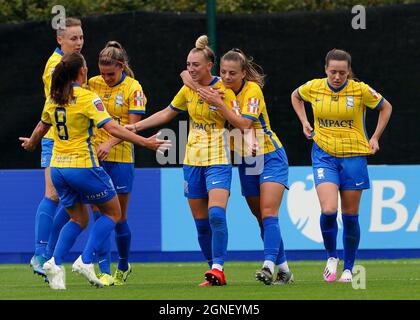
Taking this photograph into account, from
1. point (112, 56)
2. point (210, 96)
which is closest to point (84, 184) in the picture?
point (210, 96)

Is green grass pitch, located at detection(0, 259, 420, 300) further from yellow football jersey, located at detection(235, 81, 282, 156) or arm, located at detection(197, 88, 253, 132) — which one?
arm, located at detection(197, 88, 253, 132)

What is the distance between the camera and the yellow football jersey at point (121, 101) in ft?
33.1

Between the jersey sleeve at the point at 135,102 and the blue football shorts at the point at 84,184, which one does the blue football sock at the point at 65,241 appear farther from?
the jersey sleeve at the point at 135,102

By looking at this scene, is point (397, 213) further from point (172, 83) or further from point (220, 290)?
point (220, 290)

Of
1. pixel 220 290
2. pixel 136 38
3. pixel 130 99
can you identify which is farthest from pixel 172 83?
pixel 220 290

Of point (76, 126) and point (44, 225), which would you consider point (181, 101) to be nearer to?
point (76, 126)

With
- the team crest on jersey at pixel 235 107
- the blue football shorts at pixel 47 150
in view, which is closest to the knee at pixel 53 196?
the blue football shorts at pixel 47 150

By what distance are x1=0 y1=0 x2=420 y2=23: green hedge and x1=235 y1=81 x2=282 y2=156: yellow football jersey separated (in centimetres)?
572

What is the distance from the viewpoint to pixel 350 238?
10.1 metres

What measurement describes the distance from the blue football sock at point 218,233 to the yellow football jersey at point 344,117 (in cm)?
125

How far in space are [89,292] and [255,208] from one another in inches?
66.2

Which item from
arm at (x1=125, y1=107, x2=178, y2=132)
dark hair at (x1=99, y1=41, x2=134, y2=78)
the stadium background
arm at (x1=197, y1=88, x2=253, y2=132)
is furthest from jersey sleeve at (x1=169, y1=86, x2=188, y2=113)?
the stadium background

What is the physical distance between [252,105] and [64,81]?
1.48m
